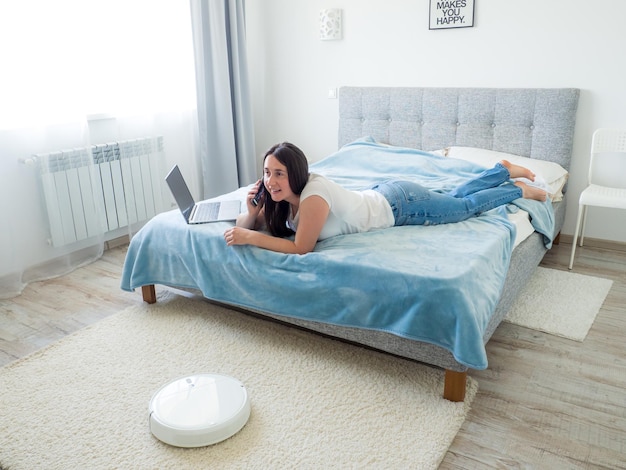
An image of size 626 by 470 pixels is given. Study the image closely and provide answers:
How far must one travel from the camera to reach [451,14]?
3.83 m

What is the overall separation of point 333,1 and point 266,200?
252cm

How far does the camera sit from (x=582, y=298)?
2934 mm

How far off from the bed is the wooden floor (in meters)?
0.18

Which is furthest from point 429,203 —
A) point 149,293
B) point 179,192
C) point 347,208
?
point 149,293

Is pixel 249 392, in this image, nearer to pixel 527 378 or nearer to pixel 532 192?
pixel 527 378

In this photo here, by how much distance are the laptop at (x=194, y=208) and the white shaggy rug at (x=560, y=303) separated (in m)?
1.53

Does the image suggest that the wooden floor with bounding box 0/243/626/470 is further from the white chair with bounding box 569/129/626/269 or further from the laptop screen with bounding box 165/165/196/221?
the laptop screen with bounding box 165/165/196/221

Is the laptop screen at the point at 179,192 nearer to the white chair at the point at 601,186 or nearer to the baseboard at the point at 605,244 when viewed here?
the white chair at the point at 601,186

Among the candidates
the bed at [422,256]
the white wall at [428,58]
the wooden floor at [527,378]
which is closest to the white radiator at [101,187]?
the wooden floor at [527,378]

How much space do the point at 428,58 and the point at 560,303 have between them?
207 cm

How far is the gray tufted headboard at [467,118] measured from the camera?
140 inches

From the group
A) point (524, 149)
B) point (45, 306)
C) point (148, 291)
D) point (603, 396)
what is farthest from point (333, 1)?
point (603, 396)

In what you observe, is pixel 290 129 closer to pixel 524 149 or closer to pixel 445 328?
pixel 524 149

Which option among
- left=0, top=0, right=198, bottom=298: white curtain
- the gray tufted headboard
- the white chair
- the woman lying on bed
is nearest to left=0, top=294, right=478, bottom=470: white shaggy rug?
the woman lying on bed
